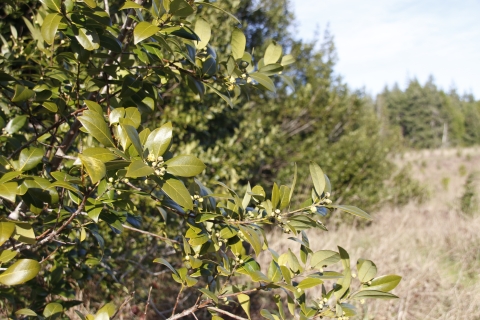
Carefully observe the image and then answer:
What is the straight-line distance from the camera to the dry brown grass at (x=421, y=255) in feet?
11.7

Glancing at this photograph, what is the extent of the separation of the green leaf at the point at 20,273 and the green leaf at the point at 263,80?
0.79 m

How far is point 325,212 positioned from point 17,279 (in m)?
0.75

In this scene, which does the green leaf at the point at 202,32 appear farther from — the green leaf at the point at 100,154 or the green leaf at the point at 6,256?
the green leaf at the point at 6,256

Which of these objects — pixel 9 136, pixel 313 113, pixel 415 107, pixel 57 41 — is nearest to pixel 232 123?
pixel 313 113

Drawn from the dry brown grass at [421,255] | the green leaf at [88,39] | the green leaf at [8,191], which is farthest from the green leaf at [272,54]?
the dry brown grass at [421,255]

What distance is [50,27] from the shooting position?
1069 millimetres

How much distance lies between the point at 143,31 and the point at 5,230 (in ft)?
1.77

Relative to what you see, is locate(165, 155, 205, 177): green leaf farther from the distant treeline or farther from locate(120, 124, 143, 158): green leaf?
the distant treeline

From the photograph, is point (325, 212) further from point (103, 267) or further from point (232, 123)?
point (232, 123)

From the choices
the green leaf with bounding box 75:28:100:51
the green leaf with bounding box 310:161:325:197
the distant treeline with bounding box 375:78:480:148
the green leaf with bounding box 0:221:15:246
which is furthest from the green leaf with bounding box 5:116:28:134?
the distant treeline with bounding box 375:78:480:148

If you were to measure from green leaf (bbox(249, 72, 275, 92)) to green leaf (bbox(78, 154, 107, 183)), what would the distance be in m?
0.62

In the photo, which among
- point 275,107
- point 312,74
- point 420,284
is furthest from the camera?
point 312,74

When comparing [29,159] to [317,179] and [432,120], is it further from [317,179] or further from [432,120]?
[432,120]

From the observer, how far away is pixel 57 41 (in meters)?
2.03
